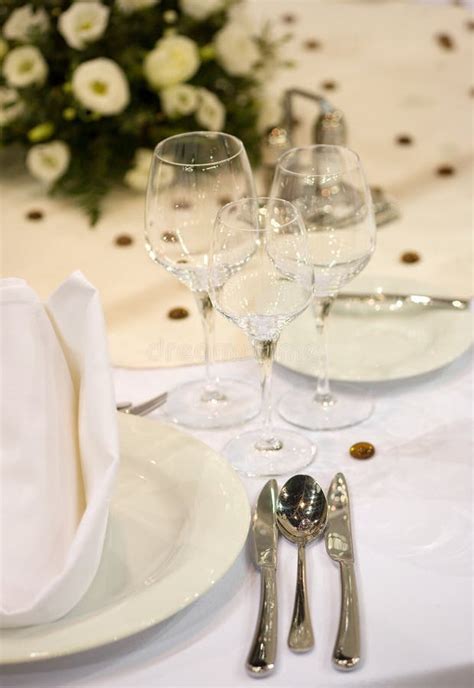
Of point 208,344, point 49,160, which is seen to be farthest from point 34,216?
point 208,344

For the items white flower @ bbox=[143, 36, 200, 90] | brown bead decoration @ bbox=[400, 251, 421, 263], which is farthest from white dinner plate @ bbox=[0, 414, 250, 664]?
white flower @ bbox=[143, 36, 200, 90]

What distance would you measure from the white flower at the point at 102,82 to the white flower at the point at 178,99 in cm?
9

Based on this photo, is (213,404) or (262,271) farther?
(213,404)

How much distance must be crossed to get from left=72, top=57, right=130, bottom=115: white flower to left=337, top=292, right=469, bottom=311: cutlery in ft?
2.14

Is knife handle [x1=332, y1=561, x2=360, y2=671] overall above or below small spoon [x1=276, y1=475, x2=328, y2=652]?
below

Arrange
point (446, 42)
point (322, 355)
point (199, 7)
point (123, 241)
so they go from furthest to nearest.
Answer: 1. point (446, 42)
2. point (199, 7)
3. point (123, 241)
4. point (322, 355)

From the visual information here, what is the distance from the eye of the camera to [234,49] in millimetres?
1942

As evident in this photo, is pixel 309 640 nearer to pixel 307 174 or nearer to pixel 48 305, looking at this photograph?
pixel 48 305

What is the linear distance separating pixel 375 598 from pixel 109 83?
1.18 metres

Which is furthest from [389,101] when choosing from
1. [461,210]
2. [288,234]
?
[288,234]

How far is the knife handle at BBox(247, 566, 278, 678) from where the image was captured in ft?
2.72

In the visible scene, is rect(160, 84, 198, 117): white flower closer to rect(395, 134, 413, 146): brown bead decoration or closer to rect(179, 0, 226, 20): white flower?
rect(179, 0, 226, 20): white flower

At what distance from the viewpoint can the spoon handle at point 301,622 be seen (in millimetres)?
843

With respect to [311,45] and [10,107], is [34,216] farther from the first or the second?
[311,45]
